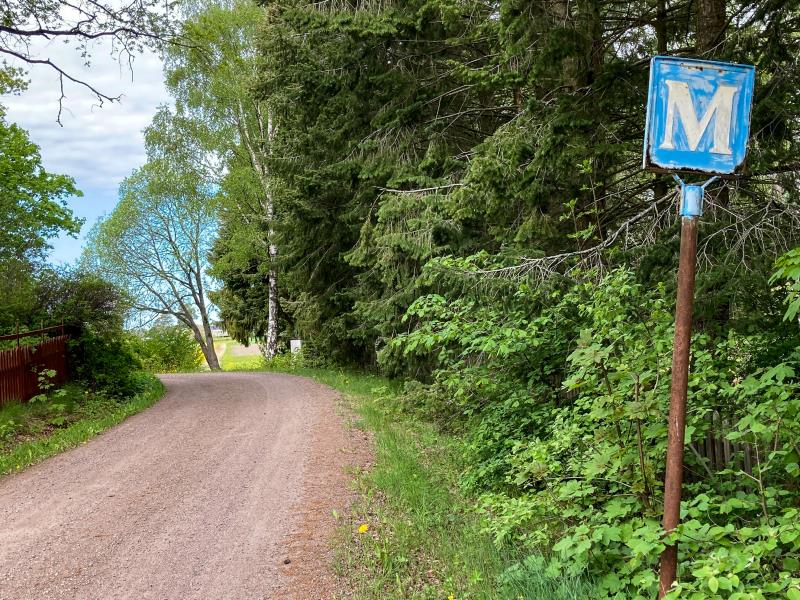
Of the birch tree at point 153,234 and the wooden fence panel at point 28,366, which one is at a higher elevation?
the birch tree at point 153,234

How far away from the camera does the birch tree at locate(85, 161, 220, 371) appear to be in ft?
79.1

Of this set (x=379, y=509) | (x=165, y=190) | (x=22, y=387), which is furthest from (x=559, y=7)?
(x=165, y=190)

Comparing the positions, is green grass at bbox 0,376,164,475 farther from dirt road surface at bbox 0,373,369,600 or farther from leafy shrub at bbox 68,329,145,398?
leafy shrub at bbox 68,329,145,398

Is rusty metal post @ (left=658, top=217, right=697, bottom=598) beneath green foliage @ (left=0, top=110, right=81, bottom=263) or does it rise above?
beneath

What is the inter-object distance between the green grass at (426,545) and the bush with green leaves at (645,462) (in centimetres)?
19

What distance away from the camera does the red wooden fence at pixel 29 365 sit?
9.77m

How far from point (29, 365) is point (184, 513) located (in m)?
6.89

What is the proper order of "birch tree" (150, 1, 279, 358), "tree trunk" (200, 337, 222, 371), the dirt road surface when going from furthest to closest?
"tree trunk" (200, 337, 222, 371)
"birch tree" (150, 1, 279, 358)
the dirt road surface

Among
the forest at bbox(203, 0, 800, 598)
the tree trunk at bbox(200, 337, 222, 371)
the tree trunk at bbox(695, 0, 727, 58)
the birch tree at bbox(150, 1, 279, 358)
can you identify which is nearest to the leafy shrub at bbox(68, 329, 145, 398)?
the forest at bbox(203, 0, 800, 598)

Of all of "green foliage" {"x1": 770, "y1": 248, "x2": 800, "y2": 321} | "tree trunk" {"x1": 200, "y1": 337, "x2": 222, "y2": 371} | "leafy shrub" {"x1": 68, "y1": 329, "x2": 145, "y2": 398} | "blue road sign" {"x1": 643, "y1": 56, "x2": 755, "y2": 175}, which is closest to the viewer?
"blue road sign" {"x1": 643, "y1": 56, "x2": 755, "y2": 175}

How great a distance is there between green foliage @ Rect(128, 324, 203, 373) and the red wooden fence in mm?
15938

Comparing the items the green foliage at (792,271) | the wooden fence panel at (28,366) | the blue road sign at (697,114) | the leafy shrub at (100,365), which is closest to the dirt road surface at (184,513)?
the wooden fence panel at (28,366)

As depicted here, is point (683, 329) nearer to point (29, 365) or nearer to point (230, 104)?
point (29, 365)

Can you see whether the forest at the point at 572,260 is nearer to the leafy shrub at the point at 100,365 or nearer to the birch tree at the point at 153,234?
the leafy shrub at the point at 100,365
